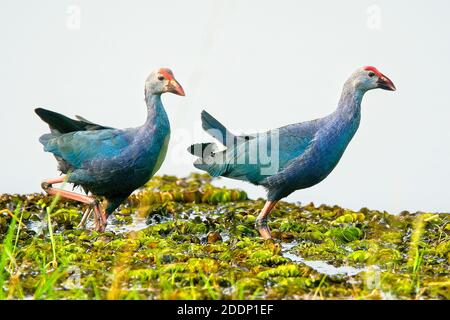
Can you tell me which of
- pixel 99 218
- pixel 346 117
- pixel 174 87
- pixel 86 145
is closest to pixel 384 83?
pixel 346 117

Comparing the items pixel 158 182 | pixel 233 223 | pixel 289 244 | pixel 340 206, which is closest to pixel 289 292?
pixel 289 244

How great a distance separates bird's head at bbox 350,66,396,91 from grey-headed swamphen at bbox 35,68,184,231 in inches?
67.3

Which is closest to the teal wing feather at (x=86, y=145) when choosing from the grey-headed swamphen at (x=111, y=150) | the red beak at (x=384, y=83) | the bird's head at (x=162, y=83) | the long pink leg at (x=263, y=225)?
the grey-headed swamphen at (x=111, y=150)


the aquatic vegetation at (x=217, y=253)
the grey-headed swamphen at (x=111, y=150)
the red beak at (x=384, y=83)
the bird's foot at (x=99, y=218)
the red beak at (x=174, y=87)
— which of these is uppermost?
the red beak at (x=384, y=83)

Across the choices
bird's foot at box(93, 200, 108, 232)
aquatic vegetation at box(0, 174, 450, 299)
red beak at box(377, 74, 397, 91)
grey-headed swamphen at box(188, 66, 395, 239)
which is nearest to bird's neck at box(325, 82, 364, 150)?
grey-headed swamphen at box(188, 66, 395, 239)

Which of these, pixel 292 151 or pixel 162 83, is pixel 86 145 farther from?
pixel 292 151

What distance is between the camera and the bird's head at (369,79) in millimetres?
8438

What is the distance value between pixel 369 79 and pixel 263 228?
1.76 metres

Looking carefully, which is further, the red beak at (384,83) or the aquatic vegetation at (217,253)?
the red beak at (384,83)

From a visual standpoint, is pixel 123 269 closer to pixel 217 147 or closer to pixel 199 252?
pixel 199 252

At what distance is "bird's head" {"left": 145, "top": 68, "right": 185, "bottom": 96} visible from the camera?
817cm

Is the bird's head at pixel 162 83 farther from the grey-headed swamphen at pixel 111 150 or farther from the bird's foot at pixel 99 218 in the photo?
the bird's foot at pixel 99 218

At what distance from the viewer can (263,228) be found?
824cm
